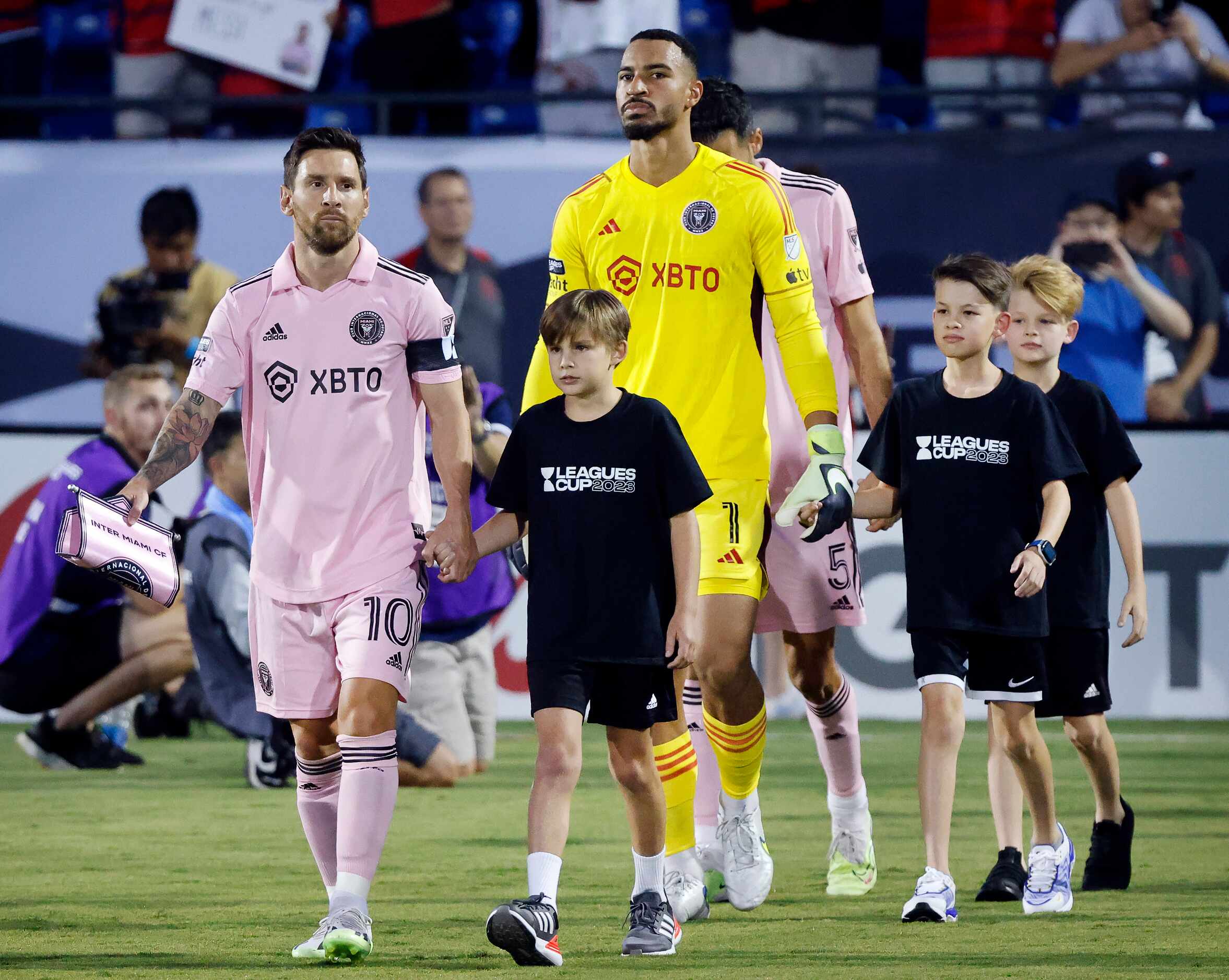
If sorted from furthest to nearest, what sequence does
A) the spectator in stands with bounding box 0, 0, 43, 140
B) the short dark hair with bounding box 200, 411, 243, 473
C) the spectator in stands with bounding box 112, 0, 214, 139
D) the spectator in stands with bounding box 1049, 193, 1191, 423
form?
the spectator in stands with bounding box 0, 0, 43, 140
the spectator in stands with bounding box 112, 0, 214, 139
the spectator in stands with bounding box 1049, 193, 1191, 423
the short dark hair with bounding box 200, 411, 243, 473

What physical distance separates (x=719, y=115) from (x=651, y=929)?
268cm

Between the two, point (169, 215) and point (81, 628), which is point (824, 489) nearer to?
point (81, 628)

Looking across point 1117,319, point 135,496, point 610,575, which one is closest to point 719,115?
point 610,575

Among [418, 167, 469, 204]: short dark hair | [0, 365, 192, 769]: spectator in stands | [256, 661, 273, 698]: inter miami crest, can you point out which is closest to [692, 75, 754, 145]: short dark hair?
[256, 661, 273, 698]: inter miami crest

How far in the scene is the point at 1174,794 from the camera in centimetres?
841

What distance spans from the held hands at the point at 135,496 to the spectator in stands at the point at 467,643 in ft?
12.3

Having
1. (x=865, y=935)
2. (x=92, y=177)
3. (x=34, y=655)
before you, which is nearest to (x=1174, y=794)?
(x=865, y=935)

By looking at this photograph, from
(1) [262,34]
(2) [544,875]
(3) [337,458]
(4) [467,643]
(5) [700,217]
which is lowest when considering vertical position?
(4) [467,643]

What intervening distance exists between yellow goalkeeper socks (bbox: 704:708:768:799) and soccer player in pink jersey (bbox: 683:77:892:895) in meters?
0.17

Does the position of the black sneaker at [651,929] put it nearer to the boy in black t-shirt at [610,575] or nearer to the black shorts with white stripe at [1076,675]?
the boy in black t-shirt at [610,575]

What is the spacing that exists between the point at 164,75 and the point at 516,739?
16.9 feet

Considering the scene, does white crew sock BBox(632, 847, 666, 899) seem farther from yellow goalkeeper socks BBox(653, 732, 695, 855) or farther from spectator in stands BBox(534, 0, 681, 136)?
spectator in stands BBox(534, 0, 681, 136)

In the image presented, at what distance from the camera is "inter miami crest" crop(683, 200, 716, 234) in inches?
220

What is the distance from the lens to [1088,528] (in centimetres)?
588
